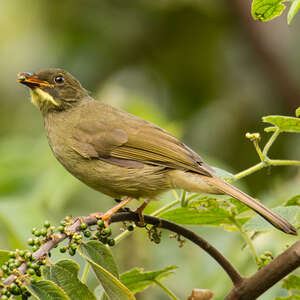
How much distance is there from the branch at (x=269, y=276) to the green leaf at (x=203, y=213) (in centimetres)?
40

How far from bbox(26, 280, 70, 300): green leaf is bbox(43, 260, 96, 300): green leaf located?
0.09m

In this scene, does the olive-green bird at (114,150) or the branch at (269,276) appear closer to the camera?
the branch at (269,276)

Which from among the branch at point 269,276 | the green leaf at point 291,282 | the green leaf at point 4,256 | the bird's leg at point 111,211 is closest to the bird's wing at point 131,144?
the bird's leg at point 111,211

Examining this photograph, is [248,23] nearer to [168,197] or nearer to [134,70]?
[134,70]

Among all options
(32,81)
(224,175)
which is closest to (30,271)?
(224,175)

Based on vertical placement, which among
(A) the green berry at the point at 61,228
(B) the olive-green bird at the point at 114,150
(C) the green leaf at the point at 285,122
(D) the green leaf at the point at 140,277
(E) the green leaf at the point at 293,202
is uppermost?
(C) the green leaf at the point at 285,122

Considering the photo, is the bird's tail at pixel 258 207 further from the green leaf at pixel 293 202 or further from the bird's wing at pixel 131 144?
the bird's wing at pixel 131 144

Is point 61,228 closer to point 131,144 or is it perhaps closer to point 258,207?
point 258,207

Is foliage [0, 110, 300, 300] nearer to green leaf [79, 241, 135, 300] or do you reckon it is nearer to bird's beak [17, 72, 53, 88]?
green leaf [79, 241, 135, 300]

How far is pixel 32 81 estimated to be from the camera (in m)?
4.64

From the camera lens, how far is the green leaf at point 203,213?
285 cm

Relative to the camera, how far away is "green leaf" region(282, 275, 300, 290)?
2799mm

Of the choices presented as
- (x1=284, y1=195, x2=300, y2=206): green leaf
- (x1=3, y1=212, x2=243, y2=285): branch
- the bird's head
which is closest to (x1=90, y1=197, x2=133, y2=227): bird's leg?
(x1=3, y1=212, x2=243, y2=285): branch

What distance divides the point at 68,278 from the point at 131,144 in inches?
78.9
